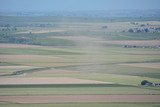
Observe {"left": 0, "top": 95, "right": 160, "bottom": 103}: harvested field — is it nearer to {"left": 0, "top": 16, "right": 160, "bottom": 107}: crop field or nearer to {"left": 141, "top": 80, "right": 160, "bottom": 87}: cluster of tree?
{"left": 0, "top": 16, "right": 160, "bottom": 107}: crop field

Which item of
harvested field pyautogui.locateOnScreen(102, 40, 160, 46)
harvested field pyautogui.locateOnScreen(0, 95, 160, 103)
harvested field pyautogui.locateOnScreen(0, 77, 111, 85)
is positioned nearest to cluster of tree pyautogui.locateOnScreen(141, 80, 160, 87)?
harvested field pyautogui.locateOnScreen(0, 77, 111, 85)

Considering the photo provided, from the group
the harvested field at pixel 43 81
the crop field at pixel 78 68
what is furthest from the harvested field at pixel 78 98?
the harvested field at pixel 43 81

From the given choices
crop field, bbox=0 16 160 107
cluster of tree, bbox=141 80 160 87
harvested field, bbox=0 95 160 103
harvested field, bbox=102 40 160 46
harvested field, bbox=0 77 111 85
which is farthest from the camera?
harvested field, bbox=102 40 160 46

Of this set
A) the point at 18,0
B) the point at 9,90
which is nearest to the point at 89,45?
the point at 9,90

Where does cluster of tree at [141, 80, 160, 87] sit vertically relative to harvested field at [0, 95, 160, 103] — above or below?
below

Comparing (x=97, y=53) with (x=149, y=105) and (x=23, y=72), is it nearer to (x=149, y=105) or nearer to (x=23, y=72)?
(x=23, y=72)

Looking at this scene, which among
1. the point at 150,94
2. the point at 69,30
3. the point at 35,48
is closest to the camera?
the point at 150,94

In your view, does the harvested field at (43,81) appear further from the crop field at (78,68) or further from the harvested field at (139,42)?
the harvested field at (139,42)
